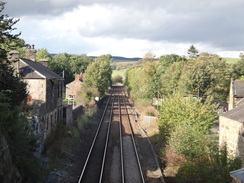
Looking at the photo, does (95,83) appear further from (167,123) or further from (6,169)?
(6,169)

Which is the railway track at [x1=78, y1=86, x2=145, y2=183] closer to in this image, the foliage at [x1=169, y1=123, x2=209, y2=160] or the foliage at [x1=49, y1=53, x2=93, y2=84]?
the foliage at [x1=169, y1=123, x2=209, y2=160]

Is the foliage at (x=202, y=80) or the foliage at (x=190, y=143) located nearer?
the foliage at (x=190, y=143)

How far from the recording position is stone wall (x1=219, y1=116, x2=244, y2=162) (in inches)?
717

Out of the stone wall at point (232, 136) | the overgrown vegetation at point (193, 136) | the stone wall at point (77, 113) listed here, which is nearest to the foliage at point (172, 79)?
the overgrown vegetation at point (193, 136)

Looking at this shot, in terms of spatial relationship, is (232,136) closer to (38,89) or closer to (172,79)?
(38,89)

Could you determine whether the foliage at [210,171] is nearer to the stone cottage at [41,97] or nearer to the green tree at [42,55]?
the stone cottage at [41,97]

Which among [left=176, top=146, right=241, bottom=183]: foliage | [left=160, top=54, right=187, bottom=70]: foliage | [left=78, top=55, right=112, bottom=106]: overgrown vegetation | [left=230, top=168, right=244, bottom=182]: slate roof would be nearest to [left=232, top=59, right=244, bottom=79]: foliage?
[left=160, top=54, right=187, bottom=70]: foliage

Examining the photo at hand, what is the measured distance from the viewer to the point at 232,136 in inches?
789

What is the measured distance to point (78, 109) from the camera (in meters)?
38.0

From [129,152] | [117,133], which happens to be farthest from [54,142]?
[117,133]

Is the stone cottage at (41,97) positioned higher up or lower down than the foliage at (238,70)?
lower down

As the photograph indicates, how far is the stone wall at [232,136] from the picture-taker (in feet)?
59.8

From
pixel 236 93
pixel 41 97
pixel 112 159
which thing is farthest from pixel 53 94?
pixel 236 93

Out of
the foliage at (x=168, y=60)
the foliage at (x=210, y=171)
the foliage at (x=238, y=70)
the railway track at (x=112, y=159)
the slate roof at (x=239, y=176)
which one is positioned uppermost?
the foliage at (x=168, y=60)
